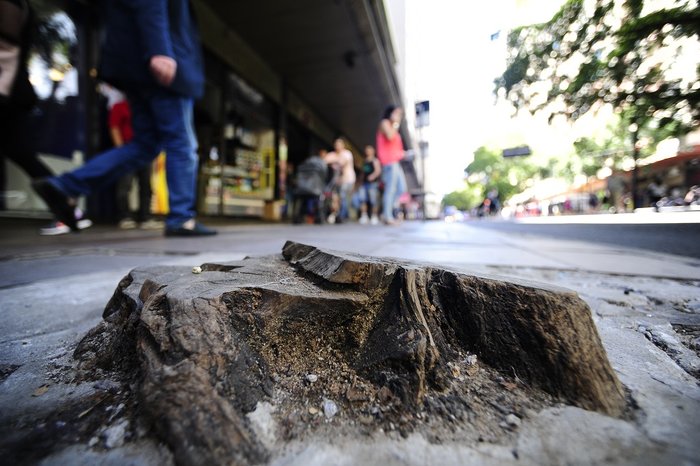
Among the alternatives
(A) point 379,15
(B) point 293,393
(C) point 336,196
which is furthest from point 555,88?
(C) point 336,196

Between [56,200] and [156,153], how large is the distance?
80 cm

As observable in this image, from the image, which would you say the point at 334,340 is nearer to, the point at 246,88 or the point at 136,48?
the point at 136,48

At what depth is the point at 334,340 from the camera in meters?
0.62

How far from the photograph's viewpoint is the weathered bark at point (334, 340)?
44 cm

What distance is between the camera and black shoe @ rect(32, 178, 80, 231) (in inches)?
94.8

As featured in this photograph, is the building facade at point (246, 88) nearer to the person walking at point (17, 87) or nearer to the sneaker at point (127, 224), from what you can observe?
the sneaker at point (127, 224)

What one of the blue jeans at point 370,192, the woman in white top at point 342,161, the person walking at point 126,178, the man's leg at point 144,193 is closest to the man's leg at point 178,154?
the person walking at point 126,178

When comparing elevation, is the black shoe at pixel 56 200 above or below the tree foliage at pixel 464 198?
below

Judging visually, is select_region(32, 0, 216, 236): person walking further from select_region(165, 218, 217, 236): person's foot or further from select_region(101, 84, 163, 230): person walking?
select_region(101, 84, 163, 230): person walking

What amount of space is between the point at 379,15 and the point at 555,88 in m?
5.21

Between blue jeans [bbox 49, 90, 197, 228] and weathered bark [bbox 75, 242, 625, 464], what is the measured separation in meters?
2.34

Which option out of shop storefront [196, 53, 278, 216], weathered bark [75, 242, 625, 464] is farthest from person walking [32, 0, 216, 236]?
shop storefront [196, 53, 278, 216]

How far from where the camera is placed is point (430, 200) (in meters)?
40.8

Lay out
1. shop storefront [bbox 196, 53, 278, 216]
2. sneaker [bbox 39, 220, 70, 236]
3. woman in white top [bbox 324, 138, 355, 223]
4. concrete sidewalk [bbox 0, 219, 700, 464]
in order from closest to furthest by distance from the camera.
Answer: concrete sidewalk [bbox 0, 219, 700, 464] < sneaker [bbox 39, 220, 70, 236] < shop storefront [bbox 196, 53, 278, 216] < woman in white top [bbox 324, 138, 355, 223]
